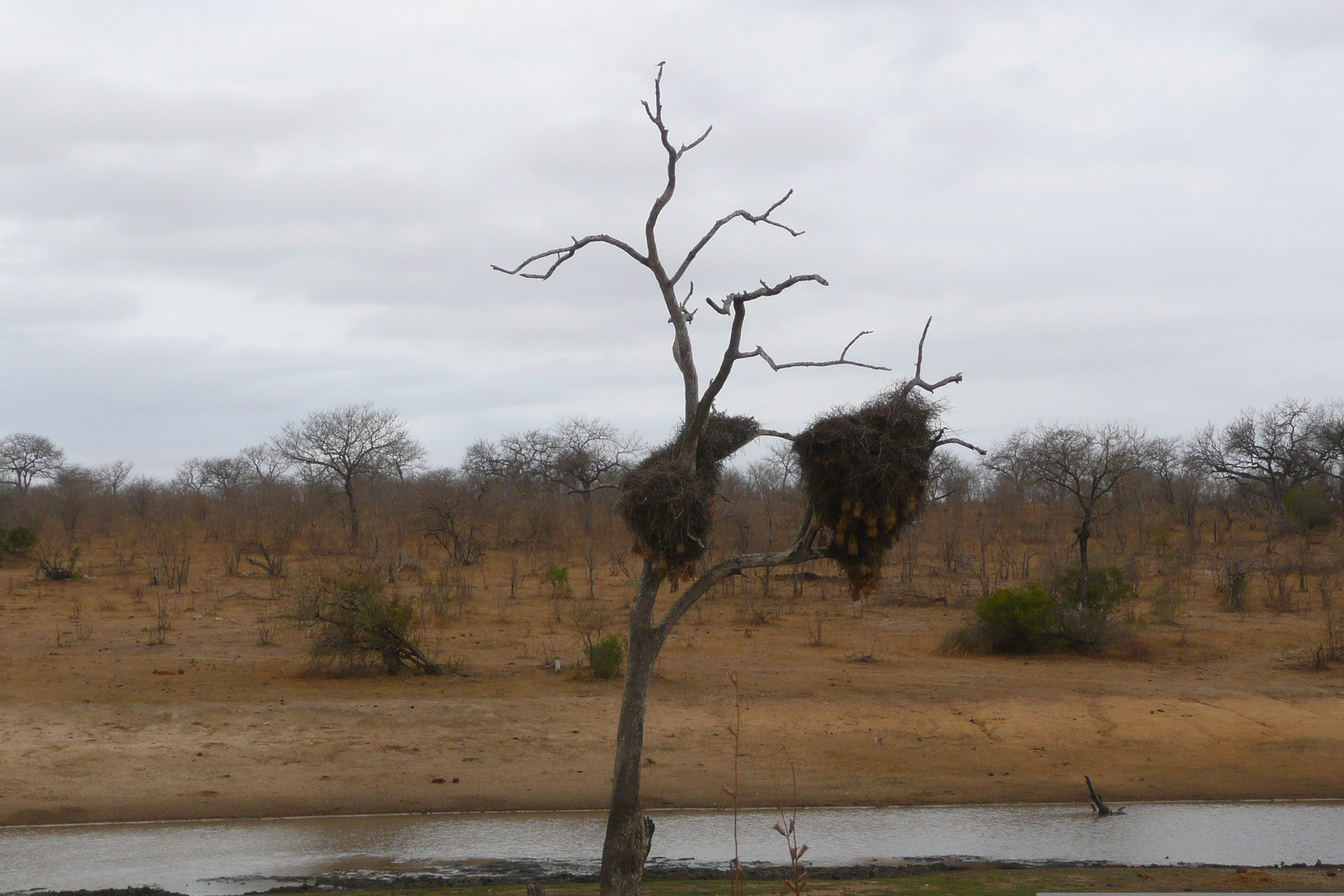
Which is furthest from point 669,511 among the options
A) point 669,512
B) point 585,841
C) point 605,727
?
point 605,727

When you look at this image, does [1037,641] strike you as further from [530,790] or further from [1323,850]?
[530,790]

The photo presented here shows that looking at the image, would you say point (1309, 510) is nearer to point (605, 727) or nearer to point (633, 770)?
point (605, 727)

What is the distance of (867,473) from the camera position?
25.5 ft

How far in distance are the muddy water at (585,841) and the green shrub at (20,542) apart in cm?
2155

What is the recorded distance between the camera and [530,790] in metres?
13.5

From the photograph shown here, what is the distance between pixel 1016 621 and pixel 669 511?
49.4 ft

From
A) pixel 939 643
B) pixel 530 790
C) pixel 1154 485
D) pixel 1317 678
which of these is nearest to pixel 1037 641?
pixel 939 643

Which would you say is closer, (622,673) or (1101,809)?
(1101,809)

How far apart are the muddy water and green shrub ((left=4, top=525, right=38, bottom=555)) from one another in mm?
21547

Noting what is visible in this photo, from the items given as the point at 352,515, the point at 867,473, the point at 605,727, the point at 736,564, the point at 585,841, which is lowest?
the point at 585,841

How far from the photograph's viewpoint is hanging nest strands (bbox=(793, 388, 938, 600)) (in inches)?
307

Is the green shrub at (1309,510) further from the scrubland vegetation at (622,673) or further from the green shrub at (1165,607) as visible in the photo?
the green shrub at (1165,607)

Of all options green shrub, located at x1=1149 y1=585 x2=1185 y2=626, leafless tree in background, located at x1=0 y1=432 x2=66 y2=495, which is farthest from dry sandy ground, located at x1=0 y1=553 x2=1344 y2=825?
leafless tree in background, located at x1=0 y1=432 x2=66 y2=495

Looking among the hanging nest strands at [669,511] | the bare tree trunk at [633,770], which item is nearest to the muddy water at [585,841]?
the bare tree trunk at [633,770]
